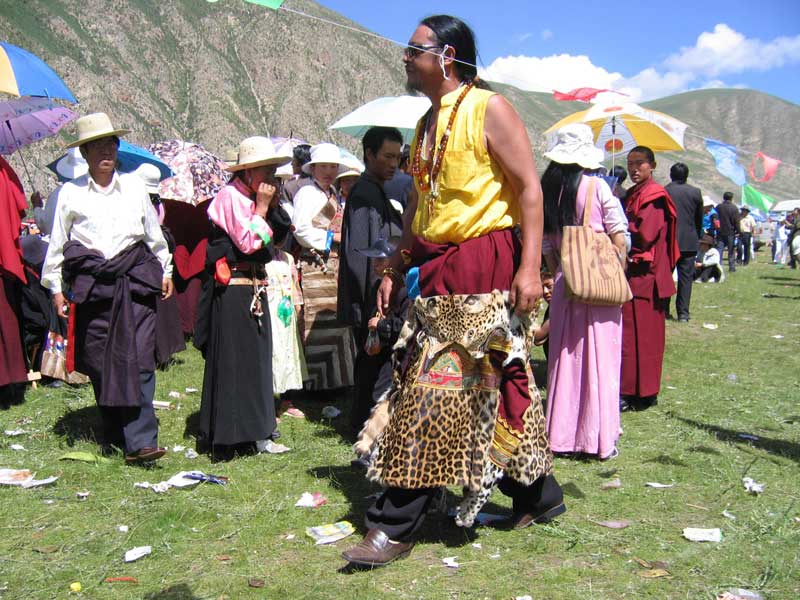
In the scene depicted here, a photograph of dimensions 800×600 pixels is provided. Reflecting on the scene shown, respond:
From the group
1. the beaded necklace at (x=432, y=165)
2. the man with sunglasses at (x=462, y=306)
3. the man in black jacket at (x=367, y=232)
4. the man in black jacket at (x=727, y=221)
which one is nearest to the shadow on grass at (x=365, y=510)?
the man with sunglasses at (x=462, y=306)

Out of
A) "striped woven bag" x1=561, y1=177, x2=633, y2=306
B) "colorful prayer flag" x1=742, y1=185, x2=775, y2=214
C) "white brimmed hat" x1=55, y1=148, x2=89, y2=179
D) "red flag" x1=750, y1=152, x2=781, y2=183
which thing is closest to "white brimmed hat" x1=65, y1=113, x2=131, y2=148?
"striped woven bag" x1=561, y1=177, x2=633, y2=306

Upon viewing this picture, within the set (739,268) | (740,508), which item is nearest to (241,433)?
(740,508)

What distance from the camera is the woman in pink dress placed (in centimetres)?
482

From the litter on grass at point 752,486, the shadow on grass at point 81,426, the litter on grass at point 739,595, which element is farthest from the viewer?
the shadow on grass at point 81,426

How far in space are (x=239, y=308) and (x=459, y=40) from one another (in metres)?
2.33

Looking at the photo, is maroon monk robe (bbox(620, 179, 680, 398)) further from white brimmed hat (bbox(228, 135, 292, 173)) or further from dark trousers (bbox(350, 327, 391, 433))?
white brimmed hat (bbox(228, 135, 292, 173))

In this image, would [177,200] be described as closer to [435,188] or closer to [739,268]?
[435,188]

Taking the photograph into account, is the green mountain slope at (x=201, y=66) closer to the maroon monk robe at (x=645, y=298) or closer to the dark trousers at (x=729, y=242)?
the dark trousers at (x=729, y=242)

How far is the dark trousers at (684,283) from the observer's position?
11141mm

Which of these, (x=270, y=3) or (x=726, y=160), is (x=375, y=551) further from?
(x=726, y=160)

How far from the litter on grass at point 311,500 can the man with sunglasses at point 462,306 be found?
760mm

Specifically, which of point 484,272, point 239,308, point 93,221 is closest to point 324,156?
point 239,308

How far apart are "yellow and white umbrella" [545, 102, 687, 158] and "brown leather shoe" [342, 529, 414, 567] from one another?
13.1ft

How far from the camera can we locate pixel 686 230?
36.7 ft
